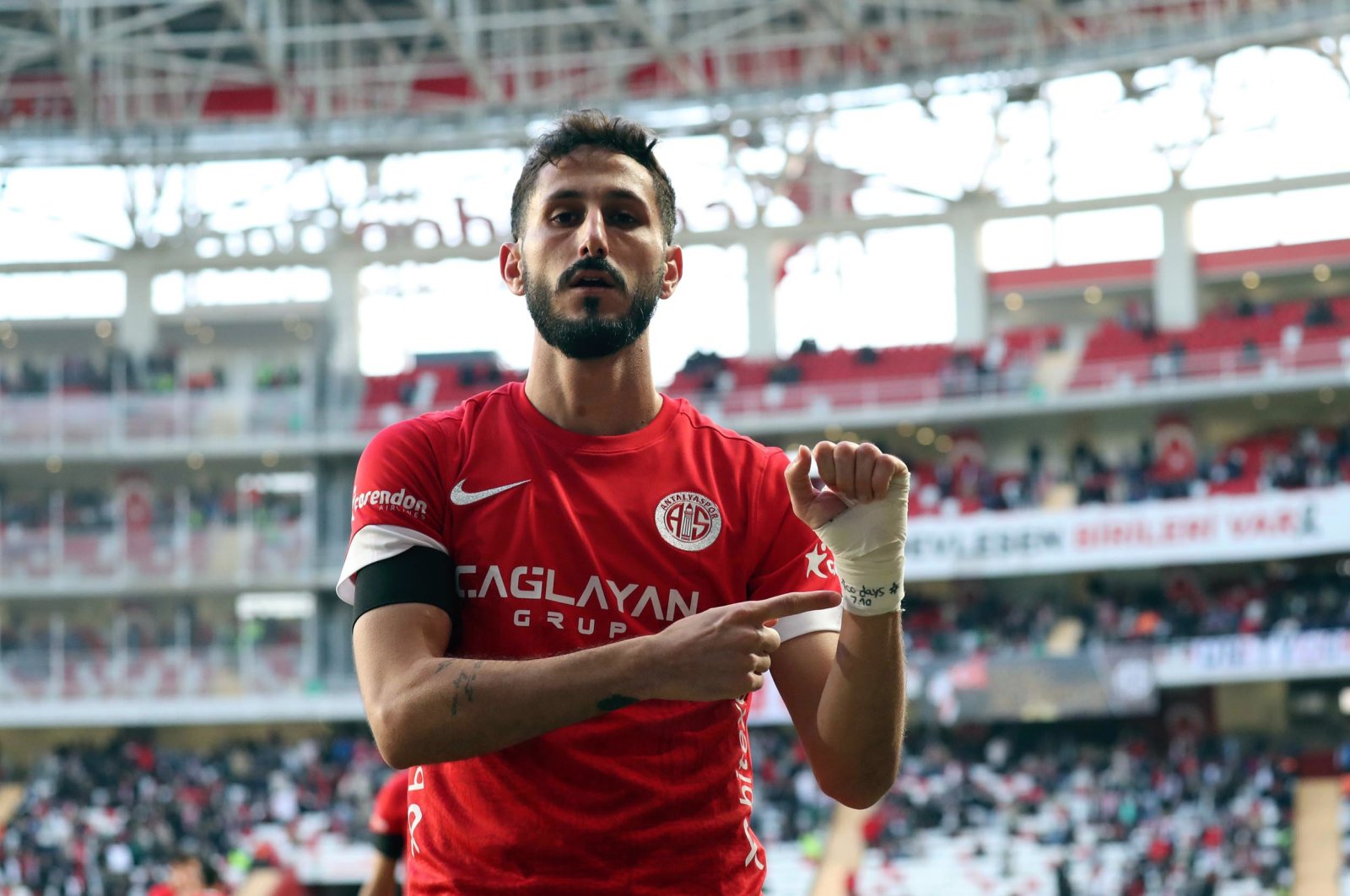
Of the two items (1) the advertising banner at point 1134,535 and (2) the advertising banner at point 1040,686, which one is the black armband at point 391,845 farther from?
(1) the advertising banner at point 1134,535

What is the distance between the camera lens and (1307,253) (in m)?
41.1

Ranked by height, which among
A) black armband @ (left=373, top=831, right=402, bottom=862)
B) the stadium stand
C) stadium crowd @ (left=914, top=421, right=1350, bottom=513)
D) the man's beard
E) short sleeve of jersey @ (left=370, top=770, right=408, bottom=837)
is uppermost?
the stadium stand

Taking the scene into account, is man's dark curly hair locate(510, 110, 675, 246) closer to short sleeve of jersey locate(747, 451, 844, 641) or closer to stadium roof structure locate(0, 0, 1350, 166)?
short sleeve of jersey locate(747, 451, 844, 641)

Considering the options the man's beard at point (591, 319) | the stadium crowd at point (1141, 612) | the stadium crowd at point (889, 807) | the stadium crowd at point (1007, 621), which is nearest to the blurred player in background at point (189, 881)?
the man's beard at point (591, 319)

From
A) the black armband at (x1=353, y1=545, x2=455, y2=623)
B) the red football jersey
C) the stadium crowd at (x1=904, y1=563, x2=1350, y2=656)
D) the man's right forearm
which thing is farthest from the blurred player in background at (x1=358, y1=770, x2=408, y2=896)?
the stadium crowd at (x1=904, y1=563, x2=1350, y2=656)

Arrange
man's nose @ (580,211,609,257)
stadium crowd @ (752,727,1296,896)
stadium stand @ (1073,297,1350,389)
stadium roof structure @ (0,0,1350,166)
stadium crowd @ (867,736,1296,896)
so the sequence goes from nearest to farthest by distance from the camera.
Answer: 1. man's nose @ (580,211,609,257)
2. stadium crowd @ (867,736,1296,896)
3. stadium crowd @ (752,727,1296,896)
4. stadium stand @ (1073,297,1350,389)
5. stadium roof structure @ (0,0,1350,166)

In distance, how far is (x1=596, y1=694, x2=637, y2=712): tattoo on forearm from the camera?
304 centimetres

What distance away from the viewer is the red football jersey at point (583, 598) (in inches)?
128

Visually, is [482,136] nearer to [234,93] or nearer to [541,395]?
[234,93]

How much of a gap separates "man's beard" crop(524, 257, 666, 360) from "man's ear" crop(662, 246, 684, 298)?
0.15 meters

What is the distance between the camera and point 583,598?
11.1 ft

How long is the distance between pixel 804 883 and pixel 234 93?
3093 cm

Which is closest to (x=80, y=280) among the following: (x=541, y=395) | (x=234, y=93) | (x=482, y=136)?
(x=234, y=93)

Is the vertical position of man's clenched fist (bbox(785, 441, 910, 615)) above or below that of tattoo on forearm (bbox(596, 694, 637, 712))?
above
